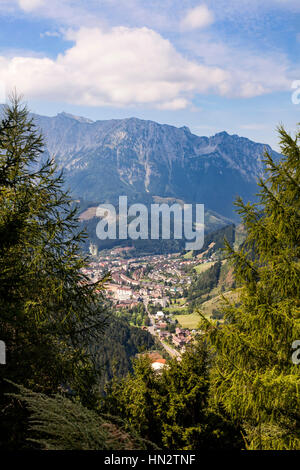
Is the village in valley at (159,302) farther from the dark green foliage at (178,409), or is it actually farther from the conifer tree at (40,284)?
the conifer tree at (40,284)

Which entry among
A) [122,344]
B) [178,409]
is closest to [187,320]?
[122,344]

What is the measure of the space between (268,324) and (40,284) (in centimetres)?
502

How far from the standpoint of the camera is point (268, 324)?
532 cm

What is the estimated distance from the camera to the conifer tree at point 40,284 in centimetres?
551

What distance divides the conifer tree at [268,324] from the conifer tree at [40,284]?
3285 mm

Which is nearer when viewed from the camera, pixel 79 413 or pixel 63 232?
pixel 79 413

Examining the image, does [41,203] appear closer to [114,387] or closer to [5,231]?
[5,231]

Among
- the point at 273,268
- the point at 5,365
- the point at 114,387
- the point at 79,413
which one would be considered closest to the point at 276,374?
the point at 273,268

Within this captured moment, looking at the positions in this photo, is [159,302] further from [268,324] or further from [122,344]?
[268,324]

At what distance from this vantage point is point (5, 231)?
15.2 ft

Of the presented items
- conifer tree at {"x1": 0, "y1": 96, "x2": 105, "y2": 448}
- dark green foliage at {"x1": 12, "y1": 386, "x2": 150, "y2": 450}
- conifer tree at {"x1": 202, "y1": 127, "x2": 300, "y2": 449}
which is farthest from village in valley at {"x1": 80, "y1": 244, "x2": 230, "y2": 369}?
dark green foliage at {"x1": 12, "y1": 386, "x2": 150, "y2": 450}

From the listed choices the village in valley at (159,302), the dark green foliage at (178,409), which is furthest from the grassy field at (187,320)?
the dark green foliage at (178,409)

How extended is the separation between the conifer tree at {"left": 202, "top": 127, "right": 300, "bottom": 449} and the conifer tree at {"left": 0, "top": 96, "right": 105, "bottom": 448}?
10.8 ft

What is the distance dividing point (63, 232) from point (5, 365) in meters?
3.92
